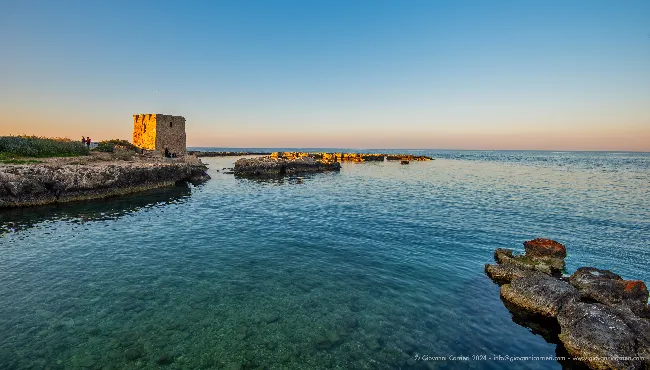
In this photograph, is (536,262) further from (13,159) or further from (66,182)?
(13,159)

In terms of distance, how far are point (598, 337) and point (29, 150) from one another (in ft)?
148

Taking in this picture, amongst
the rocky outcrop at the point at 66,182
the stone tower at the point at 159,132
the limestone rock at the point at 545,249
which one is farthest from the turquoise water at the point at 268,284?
the stone tower at the point at 159,132

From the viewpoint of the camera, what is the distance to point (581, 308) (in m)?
9.64

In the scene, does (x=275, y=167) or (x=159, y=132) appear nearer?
(x=159, y=132)

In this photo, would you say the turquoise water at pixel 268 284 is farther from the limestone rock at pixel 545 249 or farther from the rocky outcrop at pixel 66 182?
the rocky outcrop at pixel 66 182

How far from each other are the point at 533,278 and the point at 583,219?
58.3 feet

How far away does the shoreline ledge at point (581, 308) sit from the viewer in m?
8.21

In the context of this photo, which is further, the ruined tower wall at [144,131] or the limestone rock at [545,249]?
the ruined tower wall at [144,131]

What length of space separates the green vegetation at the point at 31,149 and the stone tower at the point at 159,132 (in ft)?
42.0

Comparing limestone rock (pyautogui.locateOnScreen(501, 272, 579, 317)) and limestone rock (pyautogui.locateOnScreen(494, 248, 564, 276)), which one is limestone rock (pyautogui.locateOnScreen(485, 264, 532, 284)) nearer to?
limestone rock (pyautogui.locateOnScreen(494, 248, 564, 276))

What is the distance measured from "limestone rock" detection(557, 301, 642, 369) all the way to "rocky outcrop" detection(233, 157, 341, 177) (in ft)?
173

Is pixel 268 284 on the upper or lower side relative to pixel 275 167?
lower

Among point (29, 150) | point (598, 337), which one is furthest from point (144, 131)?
point (598, 337)

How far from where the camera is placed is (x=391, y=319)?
10.1 metres
